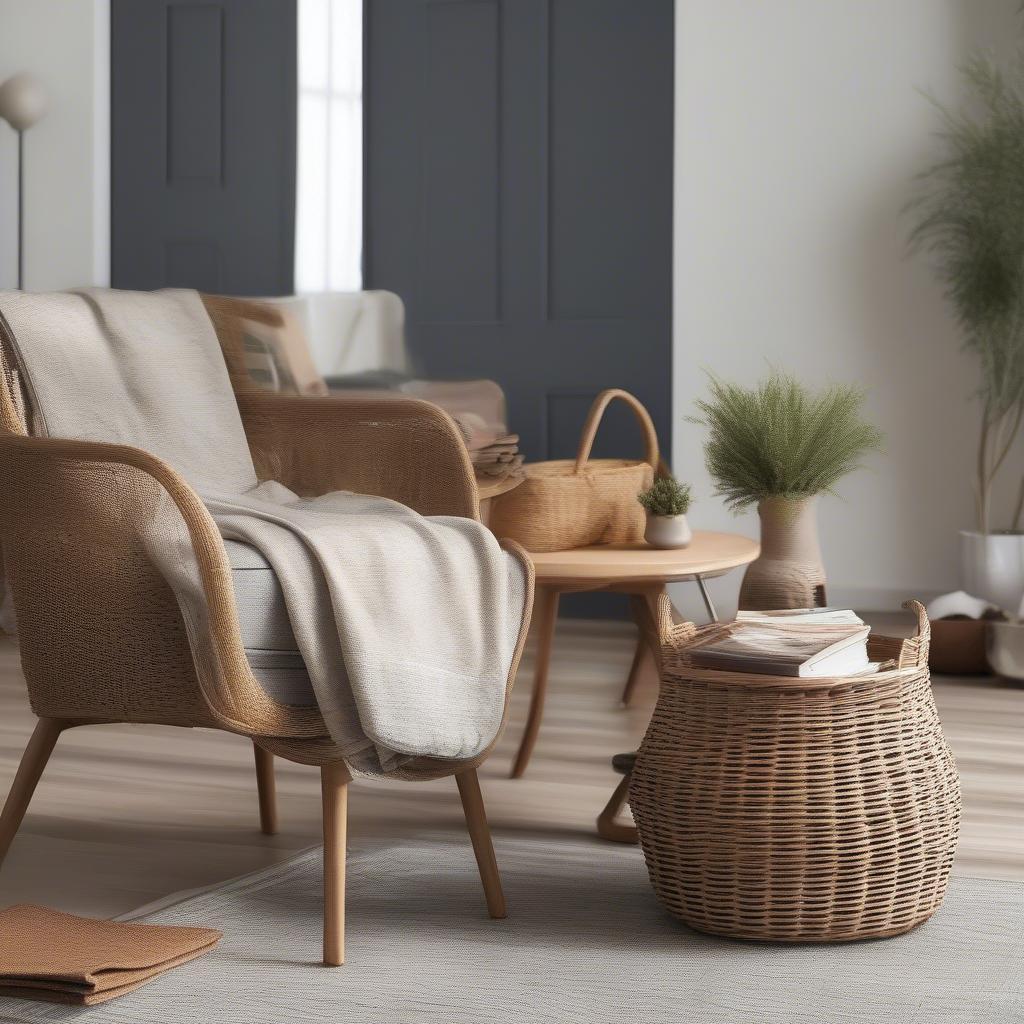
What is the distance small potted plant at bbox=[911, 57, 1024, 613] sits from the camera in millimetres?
4270

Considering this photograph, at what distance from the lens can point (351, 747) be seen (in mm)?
1869

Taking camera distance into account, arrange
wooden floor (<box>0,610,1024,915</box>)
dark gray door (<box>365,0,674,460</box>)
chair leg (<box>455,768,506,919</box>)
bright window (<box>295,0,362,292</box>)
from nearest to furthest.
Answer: chair leg (<box>455,768,506,919</box>), wooden floor (<box>0,610,1024,915</box>), dark gray door (<box>365,0,674,460</box>), bright window (<box>295,0,362,292</box>)

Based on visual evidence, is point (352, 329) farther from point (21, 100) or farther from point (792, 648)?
point (792, 648)

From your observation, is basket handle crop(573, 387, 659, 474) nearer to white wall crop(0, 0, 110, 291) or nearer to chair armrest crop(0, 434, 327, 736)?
chair armrest crop(0, 434, 327, 736)

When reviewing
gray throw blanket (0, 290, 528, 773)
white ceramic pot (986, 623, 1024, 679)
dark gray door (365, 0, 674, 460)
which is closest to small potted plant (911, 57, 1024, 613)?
white ceramic pot (986, 623, 1024, 679)

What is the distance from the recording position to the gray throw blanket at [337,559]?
187cm

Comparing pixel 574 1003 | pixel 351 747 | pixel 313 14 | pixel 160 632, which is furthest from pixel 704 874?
pixel 313 14

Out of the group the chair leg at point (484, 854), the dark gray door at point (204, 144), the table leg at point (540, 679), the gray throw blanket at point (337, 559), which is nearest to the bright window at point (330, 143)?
the dark gray door at point (204, 144)

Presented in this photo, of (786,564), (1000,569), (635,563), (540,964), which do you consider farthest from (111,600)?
(1000,569)

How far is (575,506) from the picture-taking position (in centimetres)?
255

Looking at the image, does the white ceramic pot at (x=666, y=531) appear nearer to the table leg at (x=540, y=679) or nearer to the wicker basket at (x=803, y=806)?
the table leg at (x=540, y=679)

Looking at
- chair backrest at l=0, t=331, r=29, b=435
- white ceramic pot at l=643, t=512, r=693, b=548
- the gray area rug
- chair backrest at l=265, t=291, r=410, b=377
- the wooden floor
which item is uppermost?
chair backrest at l=265, t=291, r=410, b=377

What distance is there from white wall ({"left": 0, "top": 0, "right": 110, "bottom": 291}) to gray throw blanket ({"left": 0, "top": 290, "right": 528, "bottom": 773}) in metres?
2.93

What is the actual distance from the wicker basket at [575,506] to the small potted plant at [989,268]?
2.00m
